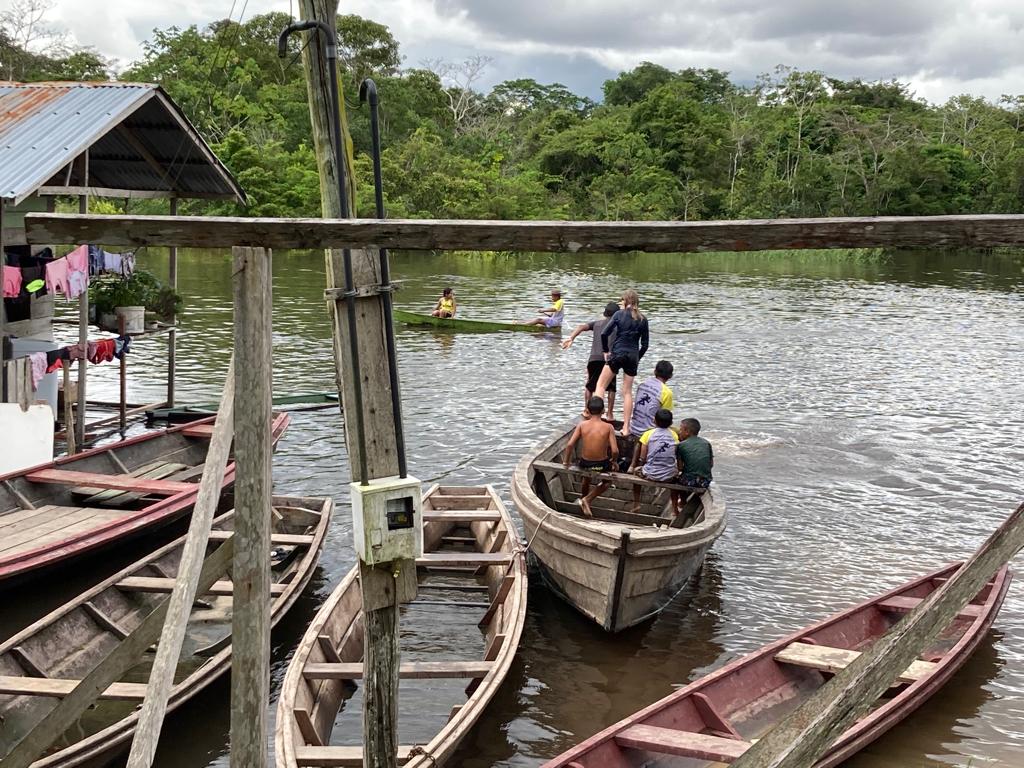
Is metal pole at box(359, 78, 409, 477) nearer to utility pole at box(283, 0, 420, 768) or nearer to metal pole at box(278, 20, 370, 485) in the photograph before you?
utility pole at box(283, 0, 420, 768)

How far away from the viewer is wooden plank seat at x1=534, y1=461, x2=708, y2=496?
880 cm

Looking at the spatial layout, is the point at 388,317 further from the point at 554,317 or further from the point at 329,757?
the point at 554,317

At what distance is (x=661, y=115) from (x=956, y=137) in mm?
17425

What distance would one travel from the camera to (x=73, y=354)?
1050 cm

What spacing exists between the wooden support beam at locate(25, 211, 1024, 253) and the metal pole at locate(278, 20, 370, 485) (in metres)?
0.46

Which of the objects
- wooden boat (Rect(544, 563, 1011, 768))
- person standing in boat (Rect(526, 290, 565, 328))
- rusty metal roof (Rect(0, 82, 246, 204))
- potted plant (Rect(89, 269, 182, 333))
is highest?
rusty metal roof (Rect(0, 82, 246, 204))

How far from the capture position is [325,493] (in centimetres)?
1176

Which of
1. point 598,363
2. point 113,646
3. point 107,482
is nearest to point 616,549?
point 113,646

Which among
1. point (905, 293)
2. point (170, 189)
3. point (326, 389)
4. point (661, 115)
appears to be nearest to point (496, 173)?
point (661, 115)

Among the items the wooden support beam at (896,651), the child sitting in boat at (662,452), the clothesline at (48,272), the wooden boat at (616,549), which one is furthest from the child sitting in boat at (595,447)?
the wooden support beam at (896,651)

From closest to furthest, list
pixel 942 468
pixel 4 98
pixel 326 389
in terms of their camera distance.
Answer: pixel 4 98, pixel 942 468, pixel 326 389

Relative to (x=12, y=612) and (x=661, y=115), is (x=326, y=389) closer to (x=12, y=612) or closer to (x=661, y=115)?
(x=12, y=612)

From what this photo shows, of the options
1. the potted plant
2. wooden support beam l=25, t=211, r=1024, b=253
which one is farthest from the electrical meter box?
the potted plant

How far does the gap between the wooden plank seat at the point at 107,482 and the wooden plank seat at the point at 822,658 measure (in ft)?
18.1
